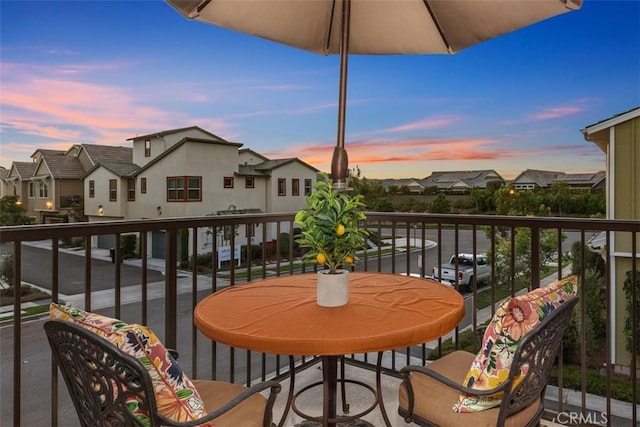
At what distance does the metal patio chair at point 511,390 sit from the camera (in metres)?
1.12

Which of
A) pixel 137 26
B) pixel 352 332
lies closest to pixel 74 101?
pixel 137 26

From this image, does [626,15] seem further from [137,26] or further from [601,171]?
[137,26]

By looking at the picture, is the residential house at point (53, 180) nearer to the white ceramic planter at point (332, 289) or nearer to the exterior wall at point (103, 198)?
the exterior wall at point (103, 198)

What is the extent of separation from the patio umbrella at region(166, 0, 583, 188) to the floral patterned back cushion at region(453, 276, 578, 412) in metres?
1.09

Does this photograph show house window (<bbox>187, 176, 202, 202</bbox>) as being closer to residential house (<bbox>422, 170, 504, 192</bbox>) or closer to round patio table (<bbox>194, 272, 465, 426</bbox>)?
residential house (<bbox>422, 170, 504, 192</bbox>)

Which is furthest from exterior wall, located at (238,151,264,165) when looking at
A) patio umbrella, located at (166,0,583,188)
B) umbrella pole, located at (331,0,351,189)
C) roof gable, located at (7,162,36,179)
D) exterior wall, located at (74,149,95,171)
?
umbrella pole, located at (331,0,351,189)

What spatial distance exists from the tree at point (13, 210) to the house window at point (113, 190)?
2859 millimetres

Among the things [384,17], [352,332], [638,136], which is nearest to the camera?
[352,332]

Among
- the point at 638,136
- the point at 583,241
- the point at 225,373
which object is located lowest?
the point at 225,373

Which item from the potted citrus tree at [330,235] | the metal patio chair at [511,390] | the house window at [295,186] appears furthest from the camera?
the house window at [295,186]

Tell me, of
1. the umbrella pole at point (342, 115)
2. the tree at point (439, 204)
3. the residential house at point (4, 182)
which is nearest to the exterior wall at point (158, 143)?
the residential house at point (4, 182)

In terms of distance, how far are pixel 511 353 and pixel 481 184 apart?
833 cm

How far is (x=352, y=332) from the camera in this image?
4.03ft

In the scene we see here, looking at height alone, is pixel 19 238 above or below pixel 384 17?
below
